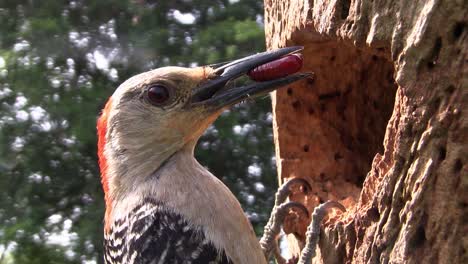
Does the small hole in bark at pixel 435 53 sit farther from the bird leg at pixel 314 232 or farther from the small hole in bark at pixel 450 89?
the bird leg at pixel 314 232

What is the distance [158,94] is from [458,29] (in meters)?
1.39

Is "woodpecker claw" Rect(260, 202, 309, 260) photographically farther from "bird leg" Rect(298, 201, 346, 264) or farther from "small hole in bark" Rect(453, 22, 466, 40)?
"small hole in bark" Rect(453, 22, 466, 40)

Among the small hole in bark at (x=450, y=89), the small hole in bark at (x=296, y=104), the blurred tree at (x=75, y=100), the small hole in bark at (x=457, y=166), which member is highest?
the small hole in bark at (x=450, y=89)

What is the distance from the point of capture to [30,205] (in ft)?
19.7

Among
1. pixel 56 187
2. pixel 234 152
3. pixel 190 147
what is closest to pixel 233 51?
pixel 234 152

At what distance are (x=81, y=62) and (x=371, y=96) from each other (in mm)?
3117

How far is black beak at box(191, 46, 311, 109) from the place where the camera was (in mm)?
2975

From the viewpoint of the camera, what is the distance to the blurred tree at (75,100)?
5.71 m

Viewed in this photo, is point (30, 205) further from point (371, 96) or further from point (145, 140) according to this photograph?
point (371, 96)

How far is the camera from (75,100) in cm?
580

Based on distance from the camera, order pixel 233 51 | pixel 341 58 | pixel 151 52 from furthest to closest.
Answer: pixel 151 52
pixel 233 51
pixel 341 58

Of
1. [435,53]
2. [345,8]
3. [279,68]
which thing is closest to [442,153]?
[435,53]

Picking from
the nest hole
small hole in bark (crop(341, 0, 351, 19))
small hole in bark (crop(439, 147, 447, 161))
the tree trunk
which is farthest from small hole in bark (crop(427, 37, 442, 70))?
the nest hole

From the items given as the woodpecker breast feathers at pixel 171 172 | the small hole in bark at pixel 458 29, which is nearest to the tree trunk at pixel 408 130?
the small hole in bark at pixel 458 29
